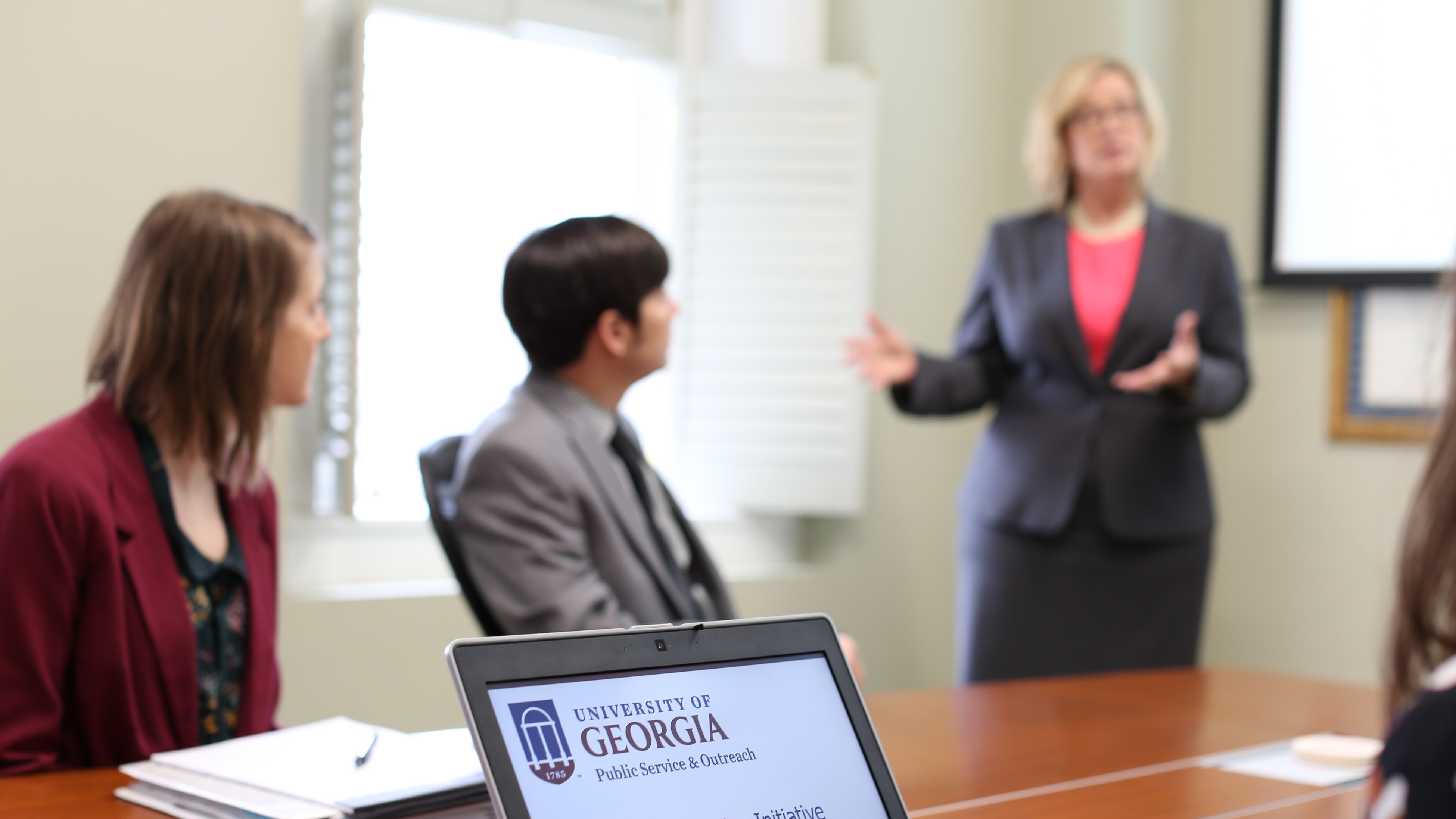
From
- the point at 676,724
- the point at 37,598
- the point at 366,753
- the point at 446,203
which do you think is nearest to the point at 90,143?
the point at 446,203

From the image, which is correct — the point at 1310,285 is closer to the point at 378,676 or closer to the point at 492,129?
the point at 492,129

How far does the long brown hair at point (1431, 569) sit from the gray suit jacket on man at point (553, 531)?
46.4 inches

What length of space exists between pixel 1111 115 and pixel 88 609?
2.15 m

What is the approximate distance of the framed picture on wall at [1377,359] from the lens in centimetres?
339

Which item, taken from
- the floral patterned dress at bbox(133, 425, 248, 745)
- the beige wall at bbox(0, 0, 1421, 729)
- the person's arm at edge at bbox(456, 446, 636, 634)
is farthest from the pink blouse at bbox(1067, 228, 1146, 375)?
the floral patterned dress at bbox(133, 425, 248, 745)

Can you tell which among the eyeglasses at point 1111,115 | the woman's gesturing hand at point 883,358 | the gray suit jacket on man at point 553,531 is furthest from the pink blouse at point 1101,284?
the gray suit jacket on man at point 553,531

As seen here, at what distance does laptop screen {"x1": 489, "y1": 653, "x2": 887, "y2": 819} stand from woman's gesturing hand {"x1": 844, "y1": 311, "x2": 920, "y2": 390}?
1.87m

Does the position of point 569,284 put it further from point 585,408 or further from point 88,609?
point 88,609

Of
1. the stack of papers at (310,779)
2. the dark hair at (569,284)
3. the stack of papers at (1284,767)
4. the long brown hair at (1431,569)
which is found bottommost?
the stack of papers at (1284,767)

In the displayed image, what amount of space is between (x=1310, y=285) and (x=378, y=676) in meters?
2.45

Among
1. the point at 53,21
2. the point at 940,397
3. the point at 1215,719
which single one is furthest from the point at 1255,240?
the point at 53,21

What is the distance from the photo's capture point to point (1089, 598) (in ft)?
9.20

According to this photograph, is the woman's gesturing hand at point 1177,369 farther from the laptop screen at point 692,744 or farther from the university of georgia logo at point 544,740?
the university of georgia logo at point 544,740

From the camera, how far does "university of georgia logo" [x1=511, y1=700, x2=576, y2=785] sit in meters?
0.85
